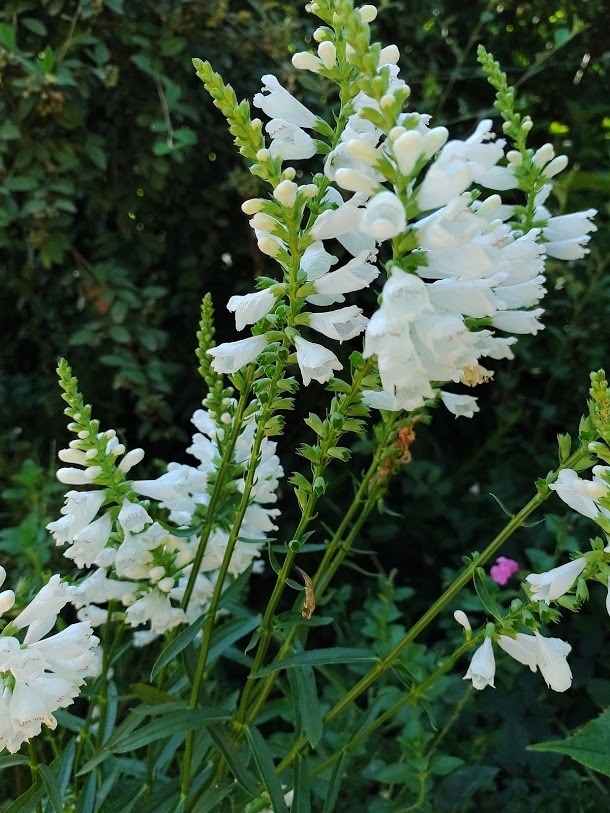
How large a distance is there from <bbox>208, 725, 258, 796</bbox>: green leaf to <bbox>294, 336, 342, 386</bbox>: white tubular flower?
1.43ft

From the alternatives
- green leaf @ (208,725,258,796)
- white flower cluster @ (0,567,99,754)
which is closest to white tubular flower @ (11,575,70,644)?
white flower cluster @ (0,567,99,754)

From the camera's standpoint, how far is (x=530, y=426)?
6.78 ft

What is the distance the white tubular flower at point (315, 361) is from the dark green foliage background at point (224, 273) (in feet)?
2.67

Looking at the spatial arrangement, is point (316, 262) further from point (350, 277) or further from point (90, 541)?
point (90, 541)

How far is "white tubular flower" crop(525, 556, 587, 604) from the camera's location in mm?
700

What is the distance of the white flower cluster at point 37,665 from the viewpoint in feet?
2.22

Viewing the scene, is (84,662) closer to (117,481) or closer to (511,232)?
(117,481)

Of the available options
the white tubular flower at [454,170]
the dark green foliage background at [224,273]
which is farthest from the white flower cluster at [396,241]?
the dark green foliage background at [224,273]

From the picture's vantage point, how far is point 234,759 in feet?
2.57

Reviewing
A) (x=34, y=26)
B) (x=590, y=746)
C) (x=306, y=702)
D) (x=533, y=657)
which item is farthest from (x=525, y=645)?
(x=34, y=26)

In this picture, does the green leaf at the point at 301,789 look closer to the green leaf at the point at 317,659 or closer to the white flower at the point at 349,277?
the green leaf at the point at 317,659

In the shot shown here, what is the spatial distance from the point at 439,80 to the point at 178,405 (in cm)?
114

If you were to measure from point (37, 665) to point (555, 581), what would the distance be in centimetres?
51

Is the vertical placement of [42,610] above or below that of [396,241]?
below
